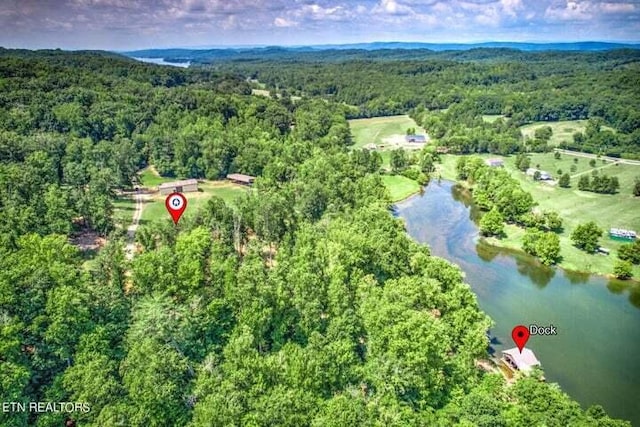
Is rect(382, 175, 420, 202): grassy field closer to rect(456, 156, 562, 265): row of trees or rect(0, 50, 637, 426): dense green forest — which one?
rect(456, 156, 562, 265): row of trees

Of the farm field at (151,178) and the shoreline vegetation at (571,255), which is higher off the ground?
the farm field at (151,178)

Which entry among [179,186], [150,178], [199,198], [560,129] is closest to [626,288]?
[199,198]

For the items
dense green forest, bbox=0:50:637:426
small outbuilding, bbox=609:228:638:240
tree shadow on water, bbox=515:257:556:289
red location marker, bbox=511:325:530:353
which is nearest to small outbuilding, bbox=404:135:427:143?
small outbuilding, bbox=609:228:638:240

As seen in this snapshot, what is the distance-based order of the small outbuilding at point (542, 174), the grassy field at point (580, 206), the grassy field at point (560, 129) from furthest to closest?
the grassy field at point (560, 129), the small outbuilding at point (542, 174), the grassy field at point (580, 206)

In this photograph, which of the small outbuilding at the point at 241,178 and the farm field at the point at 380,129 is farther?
the farm field at the point at 380,129

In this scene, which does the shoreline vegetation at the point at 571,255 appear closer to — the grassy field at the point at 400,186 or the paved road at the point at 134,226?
the grassy field at the point at 400,186

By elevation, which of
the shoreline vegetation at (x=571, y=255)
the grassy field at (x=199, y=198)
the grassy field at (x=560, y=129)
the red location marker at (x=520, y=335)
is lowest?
the shoreline vegetation at (x=571, y=255)

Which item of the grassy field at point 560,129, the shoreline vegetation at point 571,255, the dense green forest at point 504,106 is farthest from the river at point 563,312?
the grassy field at point 560,129
